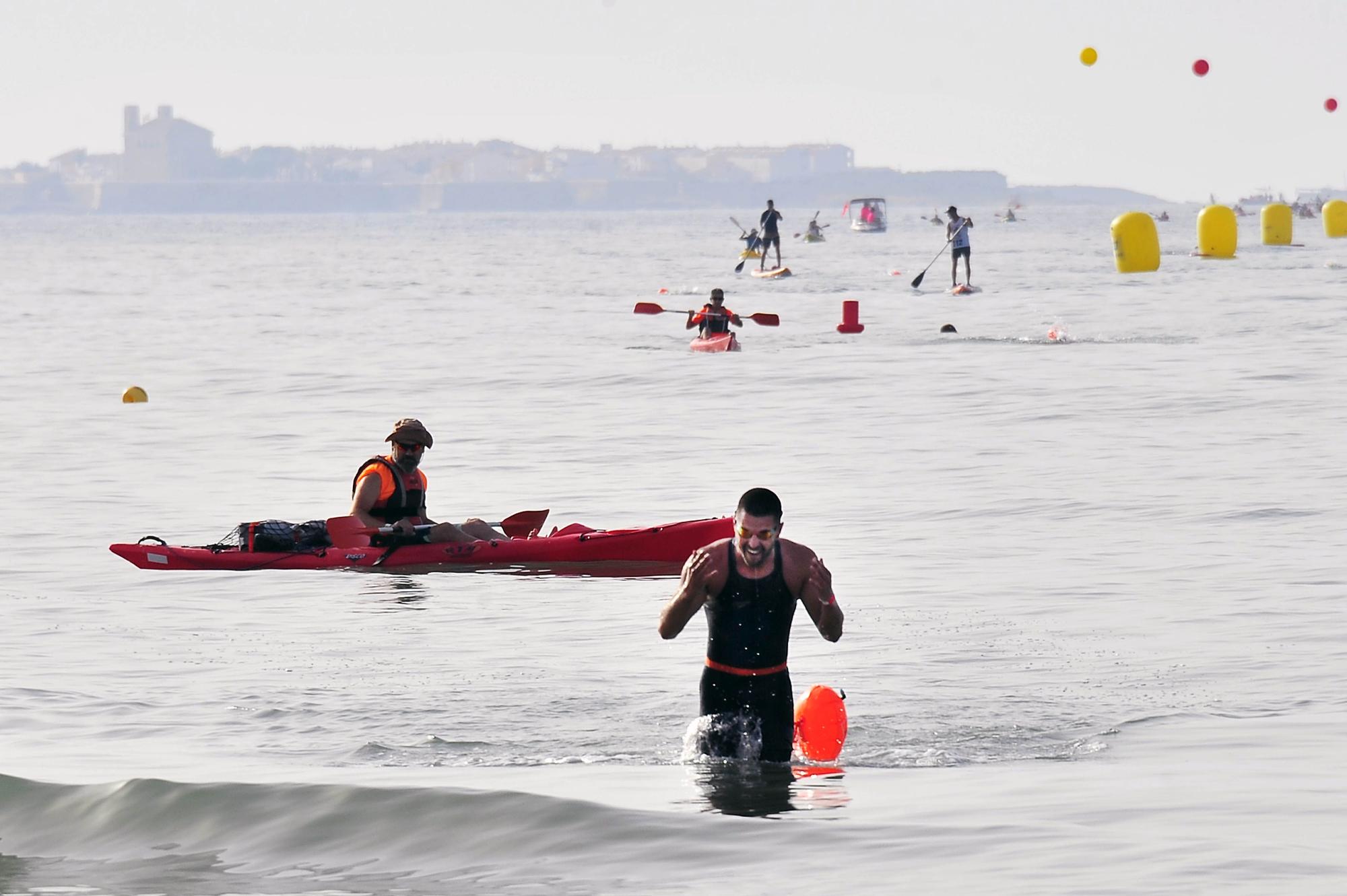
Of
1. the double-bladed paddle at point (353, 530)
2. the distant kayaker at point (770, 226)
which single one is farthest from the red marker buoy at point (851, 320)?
the double-bladed paddle at point (353, 530)

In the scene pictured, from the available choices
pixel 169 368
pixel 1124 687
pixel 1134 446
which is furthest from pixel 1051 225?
pixel 1124 687

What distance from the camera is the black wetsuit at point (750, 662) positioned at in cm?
868

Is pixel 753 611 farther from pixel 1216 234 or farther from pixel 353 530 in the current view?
pixel 1216 234

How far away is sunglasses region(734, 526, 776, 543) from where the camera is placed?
27.6ft

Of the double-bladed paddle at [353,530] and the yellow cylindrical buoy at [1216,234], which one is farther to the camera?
the yellow cylindrical buoy at [1216,234]

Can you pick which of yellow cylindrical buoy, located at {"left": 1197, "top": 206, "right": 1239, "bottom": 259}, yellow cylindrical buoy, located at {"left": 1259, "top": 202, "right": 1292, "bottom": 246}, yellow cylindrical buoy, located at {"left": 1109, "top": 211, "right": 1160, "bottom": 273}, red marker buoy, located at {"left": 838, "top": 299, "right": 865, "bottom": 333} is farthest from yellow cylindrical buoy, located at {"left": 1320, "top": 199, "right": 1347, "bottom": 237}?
red marker buoy, located at {"left": 838, "top": 299, "right": 865, "bottom": 333}

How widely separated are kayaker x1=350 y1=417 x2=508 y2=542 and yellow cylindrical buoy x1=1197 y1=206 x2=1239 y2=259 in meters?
54.9

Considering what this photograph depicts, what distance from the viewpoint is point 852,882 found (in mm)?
7672

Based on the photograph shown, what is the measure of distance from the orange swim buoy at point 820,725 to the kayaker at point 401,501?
589cm

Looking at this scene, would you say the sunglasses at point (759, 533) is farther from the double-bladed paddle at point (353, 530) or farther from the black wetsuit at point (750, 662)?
the double-bladed paddle at point (353, 530)

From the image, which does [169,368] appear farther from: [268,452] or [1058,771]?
[1058,771]

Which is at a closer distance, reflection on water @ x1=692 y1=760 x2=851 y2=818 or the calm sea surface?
the calm sea surface

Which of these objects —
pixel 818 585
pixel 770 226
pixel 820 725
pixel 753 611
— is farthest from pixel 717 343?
pixel 770 226

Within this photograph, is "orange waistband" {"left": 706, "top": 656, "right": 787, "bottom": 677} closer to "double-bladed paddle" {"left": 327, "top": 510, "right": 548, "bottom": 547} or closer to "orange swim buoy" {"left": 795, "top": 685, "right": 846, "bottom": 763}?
"orange swim buoy" {"left": 795, "top": 685, "right": 846, "bottom": 763}
